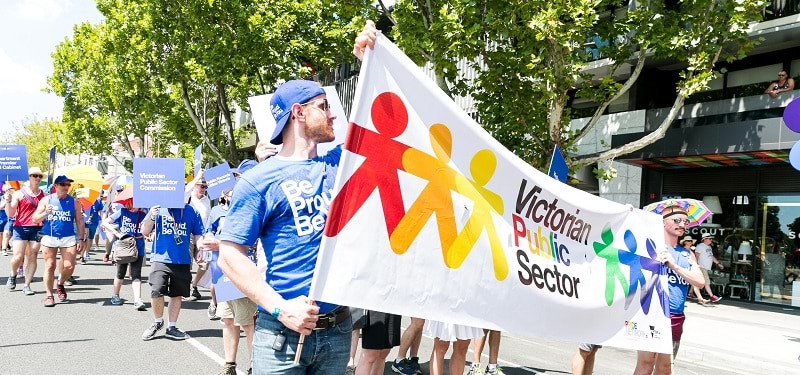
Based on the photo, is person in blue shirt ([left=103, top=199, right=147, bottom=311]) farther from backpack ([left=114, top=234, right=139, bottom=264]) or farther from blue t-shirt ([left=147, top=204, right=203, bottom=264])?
blue t-shirt ([left=147, top=204, right=203, bottom=264])

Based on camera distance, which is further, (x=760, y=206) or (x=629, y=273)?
(x=760, y=206)

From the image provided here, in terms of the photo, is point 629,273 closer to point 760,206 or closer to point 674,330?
point 674,330

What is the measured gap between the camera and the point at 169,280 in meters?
8.08

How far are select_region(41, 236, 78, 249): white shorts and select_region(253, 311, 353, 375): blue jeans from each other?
348 inches

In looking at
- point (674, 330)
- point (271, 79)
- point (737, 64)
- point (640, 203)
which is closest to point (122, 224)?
point (674, 330)

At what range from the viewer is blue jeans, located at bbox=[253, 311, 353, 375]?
2.61 meters

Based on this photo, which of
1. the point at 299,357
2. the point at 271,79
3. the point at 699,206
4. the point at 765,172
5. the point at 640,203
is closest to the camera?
the point at 299,357

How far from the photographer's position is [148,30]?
Answer: 23.2 meters

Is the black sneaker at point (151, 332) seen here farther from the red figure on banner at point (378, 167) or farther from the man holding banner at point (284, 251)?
the red figure on banner at point (378, 167)

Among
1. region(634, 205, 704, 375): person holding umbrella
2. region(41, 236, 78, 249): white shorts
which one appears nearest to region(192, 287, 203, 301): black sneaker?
region(41, 236, 78, 249): white shorts

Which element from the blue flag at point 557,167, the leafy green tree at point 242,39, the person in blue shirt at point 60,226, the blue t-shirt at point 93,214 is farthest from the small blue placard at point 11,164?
the blue flag at point 557,167

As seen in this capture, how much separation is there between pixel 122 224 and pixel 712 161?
47.1 ft

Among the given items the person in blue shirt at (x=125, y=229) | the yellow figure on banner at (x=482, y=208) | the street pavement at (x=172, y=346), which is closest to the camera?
the yellow figure on banner at (x=482, y=208)

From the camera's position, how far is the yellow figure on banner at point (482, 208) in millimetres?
3090
